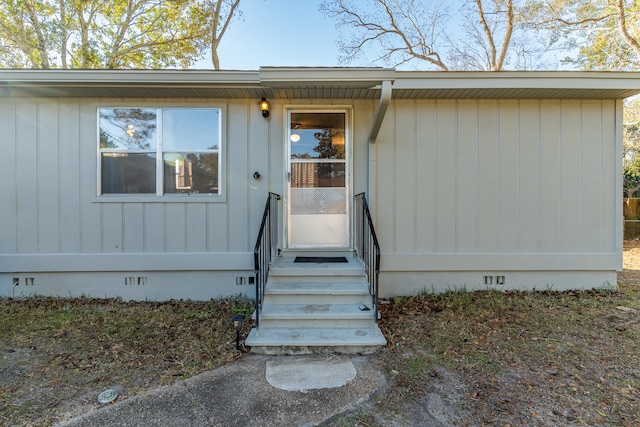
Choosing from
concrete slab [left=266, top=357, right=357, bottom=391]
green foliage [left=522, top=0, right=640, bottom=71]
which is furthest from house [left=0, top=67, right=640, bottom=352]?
green foliage [left=522, top=0, right=640, bottom=71]

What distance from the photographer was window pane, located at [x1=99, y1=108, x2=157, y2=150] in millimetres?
3811

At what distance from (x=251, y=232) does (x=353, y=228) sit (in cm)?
141

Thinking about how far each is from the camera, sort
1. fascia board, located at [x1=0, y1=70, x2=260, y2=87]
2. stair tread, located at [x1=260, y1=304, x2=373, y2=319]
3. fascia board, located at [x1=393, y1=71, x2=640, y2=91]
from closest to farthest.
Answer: stair tread, located at [x1=260, y1=304, x2=373, y2=319] < fascia board, located at [x1=0, y1=70, x2=260, y2=87] < fascia board, located at [x1=393, y1=71, x2=640, y2=91]

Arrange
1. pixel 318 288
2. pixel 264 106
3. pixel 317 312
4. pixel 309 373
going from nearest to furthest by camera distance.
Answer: pixel 309 373
pixel 317 312
pixel 318 288
pixel 264 106

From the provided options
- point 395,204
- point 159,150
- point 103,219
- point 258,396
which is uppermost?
point 159,150

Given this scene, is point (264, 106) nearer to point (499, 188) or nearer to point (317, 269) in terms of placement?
point (317, 269)

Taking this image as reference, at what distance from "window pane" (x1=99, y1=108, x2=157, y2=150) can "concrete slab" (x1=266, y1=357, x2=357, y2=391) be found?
327cm

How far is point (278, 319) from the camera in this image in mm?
2787

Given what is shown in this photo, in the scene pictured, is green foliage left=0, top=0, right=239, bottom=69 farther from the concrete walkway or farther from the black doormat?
the concrete walkway

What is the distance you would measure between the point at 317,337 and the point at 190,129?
314 cm

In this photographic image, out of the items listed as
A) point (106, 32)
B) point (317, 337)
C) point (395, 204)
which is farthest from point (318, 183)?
point (106, 32)

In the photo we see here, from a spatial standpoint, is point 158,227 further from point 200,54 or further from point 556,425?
point 200,54

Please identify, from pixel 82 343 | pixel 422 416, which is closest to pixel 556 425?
pixel 422 416

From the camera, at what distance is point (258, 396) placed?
1.98 meters
